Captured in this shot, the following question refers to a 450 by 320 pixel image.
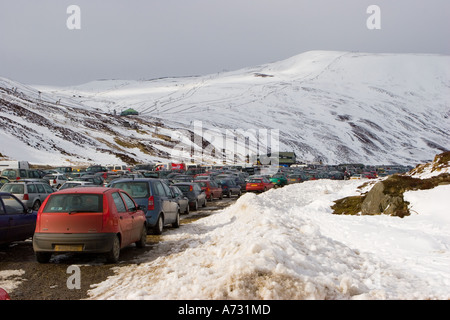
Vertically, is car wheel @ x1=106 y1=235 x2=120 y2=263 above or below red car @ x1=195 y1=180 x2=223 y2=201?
above

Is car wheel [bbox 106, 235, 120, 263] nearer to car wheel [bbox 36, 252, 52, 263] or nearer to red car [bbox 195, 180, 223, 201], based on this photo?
car wheel [bbox 36, 252, 52, 263]

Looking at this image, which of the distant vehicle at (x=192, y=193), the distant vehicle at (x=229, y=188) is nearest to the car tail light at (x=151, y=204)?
the distant vehicle at (x=192, y=193)

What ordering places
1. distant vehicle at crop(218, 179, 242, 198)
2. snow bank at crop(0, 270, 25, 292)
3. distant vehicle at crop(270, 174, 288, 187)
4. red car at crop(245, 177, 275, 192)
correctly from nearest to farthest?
1. snow bank at crop(0, 270, 25, 292)
2. distant vehicle at crop(218, 179, 242, 198)
3. red car at crop(245, 177, 275, 192)
4. distant vehicle at crop(270, 174, 288, 187)

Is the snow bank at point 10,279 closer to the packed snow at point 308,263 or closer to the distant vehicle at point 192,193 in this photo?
the packed snow at point 308,263

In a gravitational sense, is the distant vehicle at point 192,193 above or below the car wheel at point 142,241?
below

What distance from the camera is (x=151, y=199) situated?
14.2m

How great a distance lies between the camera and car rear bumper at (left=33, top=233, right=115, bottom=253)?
959 cm

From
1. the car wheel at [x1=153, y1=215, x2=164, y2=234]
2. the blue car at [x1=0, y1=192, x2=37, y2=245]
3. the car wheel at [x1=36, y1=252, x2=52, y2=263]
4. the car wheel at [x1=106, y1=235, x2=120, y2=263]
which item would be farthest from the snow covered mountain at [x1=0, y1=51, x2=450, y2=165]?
the car wheel at [x1=106, y1=235, x2=120, y2=263]

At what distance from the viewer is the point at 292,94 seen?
179125mm

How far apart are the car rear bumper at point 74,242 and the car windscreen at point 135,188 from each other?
4631mm

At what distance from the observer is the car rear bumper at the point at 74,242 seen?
9594mm

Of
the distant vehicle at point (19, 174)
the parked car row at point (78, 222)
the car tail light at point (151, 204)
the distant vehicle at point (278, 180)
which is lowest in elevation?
the distant vehicle at point (278, 180)

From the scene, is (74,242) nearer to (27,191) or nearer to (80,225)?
(80,225)
